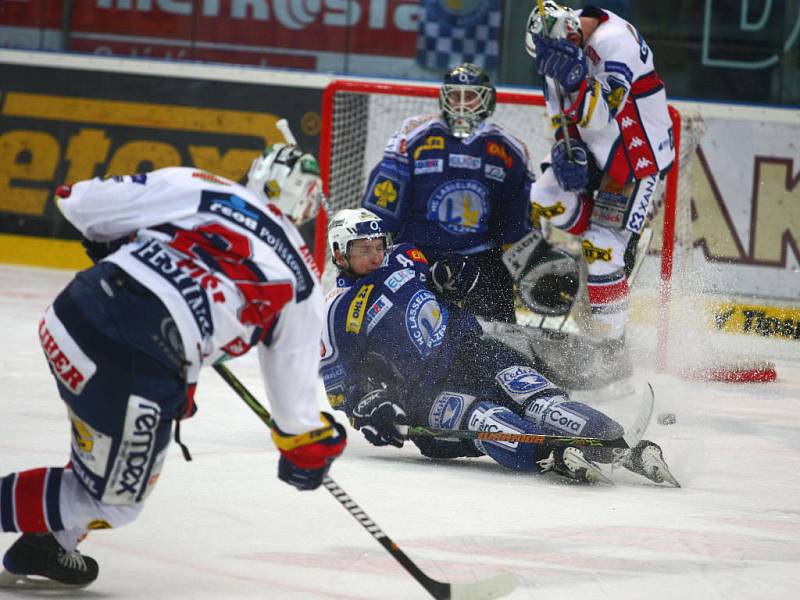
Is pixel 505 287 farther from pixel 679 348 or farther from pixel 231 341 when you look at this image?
pixel 231 341

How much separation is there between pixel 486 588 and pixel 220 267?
0.76 meters

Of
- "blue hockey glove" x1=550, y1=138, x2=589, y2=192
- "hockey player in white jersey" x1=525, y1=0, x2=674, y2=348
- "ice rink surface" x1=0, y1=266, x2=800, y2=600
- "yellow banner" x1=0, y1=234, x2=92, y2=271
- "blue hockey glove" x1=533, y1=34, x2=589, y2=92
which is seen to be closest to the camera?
"ice rink surface" x1=0, y1=266, x2=800, y2=600

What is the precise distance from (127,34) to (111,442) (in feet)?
19.1

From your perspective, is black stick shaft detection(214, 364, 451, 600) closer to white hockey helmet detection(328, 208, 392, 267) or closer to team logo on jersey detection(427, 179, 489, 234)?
white hockey helmet detection(328, 208, 392, 267)

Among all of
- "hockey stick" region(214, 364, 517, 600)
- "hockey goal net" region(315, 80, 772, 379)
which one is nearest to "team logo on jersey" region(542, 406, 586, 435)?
"hockey stick" region(214, 364, 517, 600)

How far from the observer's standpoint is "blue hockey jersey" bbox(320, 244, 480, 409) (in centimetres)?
388

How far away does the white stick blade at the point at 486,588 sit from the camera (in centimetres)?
251

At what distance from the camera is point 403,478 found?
368cm

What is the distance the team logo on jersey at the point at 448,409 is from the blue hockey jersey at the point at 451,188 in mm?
1428

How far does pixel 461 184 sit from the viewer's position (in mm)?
5121

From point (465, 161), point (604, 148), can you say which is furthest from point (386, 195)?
point (604, 148)

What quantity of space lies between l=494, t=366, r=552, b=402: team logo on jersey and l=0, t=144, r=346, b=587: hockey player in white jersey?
144cm

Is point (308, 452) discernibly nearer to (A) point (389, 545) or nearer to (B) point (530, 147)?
(A) point (389, 545)

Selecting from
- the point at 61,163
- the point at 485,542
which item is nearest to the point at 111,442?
the point at 485,542
